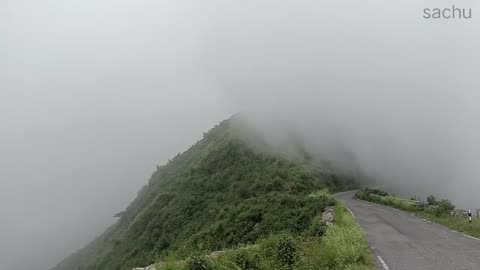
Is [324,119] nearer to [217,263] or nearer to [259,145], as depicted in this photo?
[259,145]

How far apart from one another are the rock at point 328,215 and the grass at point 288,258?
20.6 ft

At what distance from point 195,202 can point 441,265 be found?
45751 millimetres

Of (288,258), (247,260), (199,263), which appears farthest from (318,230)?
(199,263)

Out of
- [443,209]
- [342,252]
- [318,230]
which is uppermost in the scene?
[342,252]

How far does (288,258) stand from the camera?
15555 mm

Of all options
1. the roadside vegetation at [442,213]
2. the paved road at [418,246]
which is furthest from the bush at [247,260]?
the roadside vegetation at [442,213]

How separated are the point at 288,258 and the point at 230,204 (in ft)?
112

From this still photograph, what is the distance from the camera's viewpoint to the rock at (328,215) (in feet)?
80.3

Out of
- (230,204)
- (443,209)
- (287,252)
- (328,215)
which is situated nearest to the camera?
(287,252)

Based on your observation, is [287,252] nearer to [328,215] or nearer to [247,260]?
[247,260]

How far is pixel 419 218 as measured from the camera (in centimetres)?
3144

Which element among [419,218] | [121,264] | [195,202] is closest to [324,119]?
[195,202]

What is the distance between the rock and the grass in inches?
247

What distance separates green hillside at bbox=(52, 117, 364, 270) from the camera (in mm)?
33688
